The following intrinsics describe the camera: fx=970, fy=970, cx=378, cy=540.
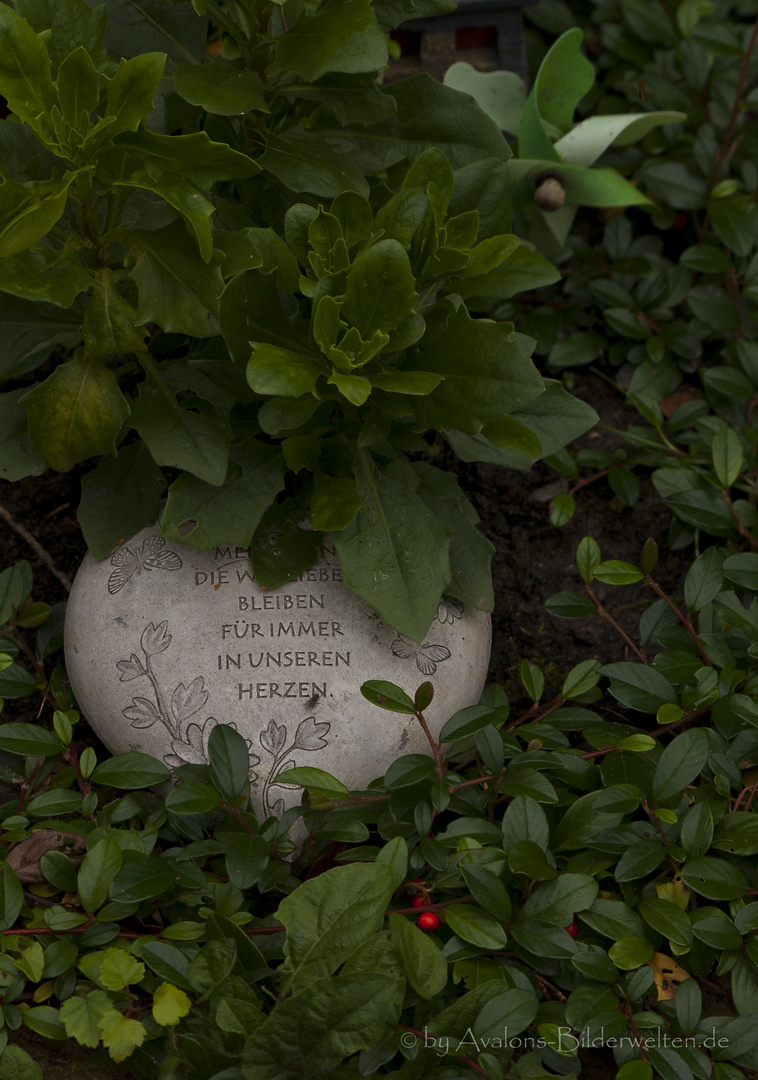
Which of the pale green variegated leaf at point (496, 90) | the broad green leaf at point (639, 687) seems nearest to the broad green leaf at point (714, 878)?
the broad green leaf at point (639, 687)

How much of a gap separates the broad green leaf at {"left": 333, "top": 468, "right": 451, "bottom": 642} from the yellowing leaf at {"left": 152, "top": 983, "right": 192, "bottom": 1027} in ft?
2.04

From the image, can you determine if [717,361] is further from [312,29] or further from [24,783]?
[24,783]

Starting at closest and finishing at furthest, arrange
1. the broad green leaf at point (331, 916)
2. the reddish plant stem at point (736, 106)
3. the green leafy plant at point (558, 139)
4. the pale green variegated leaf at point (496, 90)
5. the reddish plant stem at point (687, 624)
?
1. the broad green leaf at point (331, 916)
2. the reddish plant stem at point (687, 624)
3. the green leafy plant at point (558, 139)
4. the pale green variegated leaf at point (496, 90)
5. the reddish plant stem at point (736, 106)

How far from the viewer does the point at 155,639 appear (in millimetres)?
1748

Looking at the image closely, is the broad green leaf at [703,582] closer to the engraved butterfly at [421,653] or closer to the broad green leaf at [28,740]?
the engraved butterfly at [421,653]

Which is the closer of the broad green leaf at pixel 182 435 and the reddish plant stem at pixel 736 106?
the broad green leaf at pixel 182 435

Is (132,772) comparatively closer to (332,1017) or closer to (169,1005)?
(169,1005)

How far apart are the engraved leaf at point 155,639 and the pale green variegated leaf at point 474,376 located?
1.98ft

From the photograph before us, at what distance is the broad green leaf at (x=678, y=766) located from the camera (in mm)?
1567

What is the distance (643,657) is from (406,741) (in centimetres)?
49

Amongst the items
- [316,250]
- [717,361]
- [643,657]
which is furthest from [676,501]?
[316,250]

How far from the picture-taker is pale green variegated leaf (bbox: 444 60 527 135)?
2.31 m

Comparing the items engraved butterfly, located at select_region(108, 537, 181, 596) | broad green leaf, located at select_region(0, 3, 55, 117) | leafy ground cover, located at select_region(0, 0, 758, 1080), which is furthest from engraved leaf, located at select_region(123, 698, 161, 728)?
broad green leaf, located at select_region(0, 3, 55, 117)

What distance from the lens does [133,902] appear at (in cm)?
147
